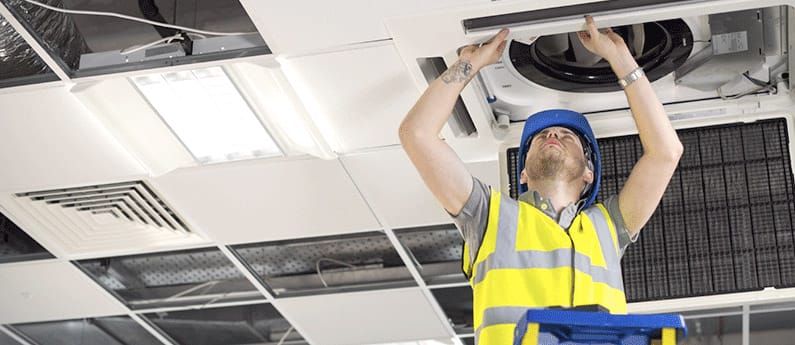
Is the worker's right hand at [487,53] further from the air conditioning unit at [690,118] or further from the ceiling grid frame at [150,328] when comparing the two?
the ceiling grid frame at [150,328]

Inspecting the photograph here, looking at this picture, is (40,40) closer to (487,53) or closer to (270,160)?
(270,160)

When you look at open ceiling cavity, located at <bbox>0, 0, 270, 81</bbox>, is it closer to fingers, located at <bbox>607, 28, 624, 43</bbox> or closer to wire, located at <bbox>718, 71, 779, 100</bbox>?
fingers, located at <bbox>607, 28, 624, 43</bbox>

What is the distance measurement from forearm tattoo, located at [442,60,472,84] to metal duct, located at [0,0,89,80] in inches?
43.9

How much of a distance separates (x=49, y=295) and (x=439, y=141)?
2375mm

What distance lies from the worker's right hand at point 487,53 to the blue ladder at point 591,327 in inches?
37.5

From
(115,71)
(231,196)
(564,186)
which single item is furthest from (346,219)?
(564,186)

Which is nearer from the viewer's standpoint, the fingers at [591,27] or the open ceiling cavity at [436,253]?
the fingers at [591,27]

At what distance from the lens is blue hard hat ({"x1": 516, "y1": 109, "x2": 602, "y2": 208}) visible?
264 cm

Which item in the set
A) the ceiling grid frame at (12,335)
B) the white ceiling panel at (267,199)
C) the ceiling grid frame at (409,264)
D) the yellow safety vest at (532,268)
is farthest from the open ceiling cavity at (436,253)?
the ceiling grid frame at (12,335)

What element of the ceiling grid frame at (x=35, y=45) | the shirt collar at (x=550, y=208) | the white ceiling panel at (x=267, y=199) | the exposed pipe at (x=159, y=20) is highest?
the exposed pipe at (x=159, y=20)

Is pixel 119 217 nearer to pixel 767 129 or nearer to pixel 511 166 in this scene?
pixel 511 166

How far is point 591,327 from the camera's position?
1766 mm

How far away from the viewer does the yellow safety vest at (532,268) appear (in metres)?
2.22

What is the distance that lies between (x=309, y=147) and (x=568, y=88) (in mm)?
800
